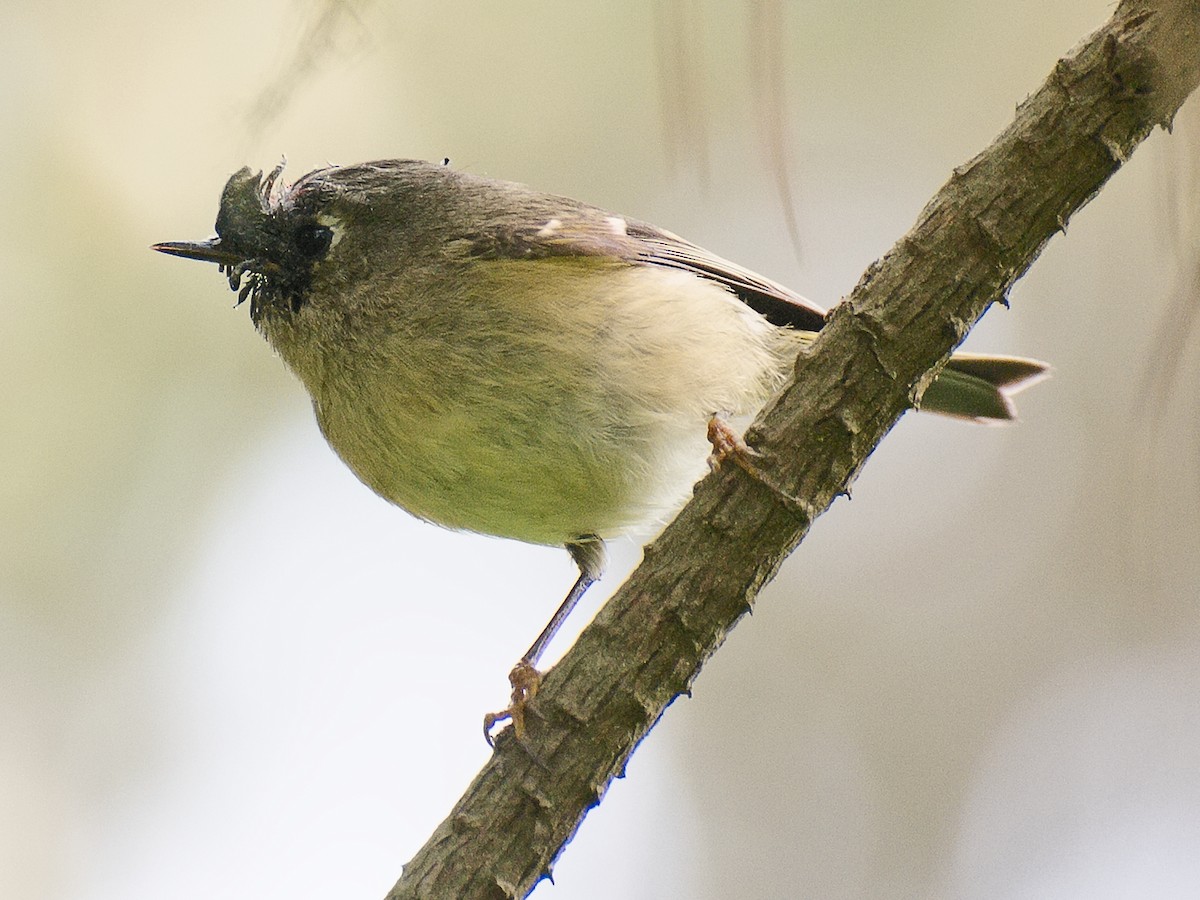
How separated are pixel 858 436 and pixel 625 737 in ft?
2.50

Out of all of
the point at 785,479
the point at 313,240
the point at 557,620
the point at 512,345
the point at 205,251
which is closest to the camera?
the point at 785,479

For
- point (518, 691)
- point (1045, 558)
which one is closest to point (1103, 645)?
point (1045, 558)

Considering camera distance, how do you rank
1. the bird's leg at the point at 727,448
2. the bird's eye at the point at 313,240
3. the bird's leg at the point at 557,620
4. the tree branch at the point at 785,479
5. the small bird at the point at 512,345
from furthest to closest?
the bird's eye at the point at 313,240, the bird's leg at the point at 557,620, the small bird at the point at 512,345, the bird's leg at the point at 727,448, the tree branch at the point at 785,479

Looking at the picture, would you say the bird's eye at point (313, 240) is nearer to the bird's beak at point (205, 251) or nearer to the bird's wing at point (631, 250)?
the bird's beak at point (205, 251)

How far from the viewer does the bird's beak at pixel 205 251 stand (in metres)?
3.28

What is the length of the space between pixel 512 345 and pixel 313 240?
0.84m

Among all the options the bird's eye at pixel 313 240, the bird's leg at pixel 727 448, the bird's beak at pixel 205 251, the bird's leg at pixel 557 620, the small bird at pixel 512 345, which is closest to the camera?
the bird's leg at pixel 727 448

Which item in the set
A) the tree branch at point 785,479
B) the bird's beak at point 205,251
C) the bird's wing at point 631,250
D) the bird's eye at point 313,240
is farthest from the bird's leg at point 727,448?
the bird's beak at point 205,251

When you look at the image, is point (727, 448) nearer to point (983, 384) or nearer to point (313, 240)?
point (983, 384)

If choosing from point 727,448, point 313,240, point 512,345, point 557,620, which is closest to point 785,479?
point 727,448

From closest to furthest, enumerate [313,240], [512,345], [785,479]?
[785,479], [512,345], [313,240]

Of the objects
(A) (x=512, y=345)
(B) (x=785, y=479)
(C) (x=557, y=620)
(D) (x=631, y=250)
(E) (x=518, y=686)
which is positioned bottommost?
(E) (x=518, y=686)

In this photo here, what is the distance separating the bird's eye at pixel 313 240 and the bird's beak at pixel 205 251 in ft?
0.55

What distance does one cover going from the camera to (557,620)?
11.9ft
